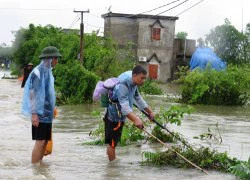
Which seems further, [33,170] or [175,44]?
[175,44]

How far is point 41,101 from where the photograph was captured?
6969 mm

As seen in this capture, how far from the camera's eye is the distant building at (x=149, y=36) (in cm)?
4444

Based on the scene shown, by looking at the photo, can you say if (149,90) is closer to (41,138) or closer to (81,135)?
(81,135)

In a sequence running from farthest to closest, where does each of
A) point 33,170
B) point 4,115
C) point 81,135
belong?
1. point 4,115
2. point 81,135
3. point 33,170

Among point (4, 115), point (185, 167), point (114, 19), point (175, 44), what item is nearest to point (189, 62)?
point (175, 44)

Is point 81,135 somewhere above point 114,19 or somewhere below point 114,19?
below

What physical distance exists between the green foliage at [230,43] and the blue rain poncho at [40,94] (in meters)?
39.4

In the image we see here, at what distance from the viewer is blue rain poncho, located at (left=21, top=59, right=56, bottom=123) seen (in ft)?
22.8

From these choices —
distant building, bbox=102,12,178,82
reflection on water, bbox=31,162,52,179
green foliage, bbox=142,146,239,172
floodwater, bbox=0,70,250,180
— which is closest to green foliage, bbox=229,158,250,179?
floodwater, bbox=0,70,250,180

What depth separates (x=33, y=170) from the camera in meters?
6.96

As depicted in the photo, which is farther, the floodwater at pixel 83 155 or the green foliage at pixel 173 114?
the green foliage at pixel 173 114

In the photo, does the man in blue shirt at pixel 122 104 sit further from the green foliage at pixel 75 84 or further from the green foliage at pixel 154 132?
the green foliage at pixel 75 84

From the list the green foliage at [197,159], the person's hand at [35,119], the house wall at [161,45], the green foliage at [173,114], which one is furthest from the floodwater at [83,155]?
the house wall at [161,45]

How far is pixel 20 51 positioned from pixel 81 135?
132 feet
